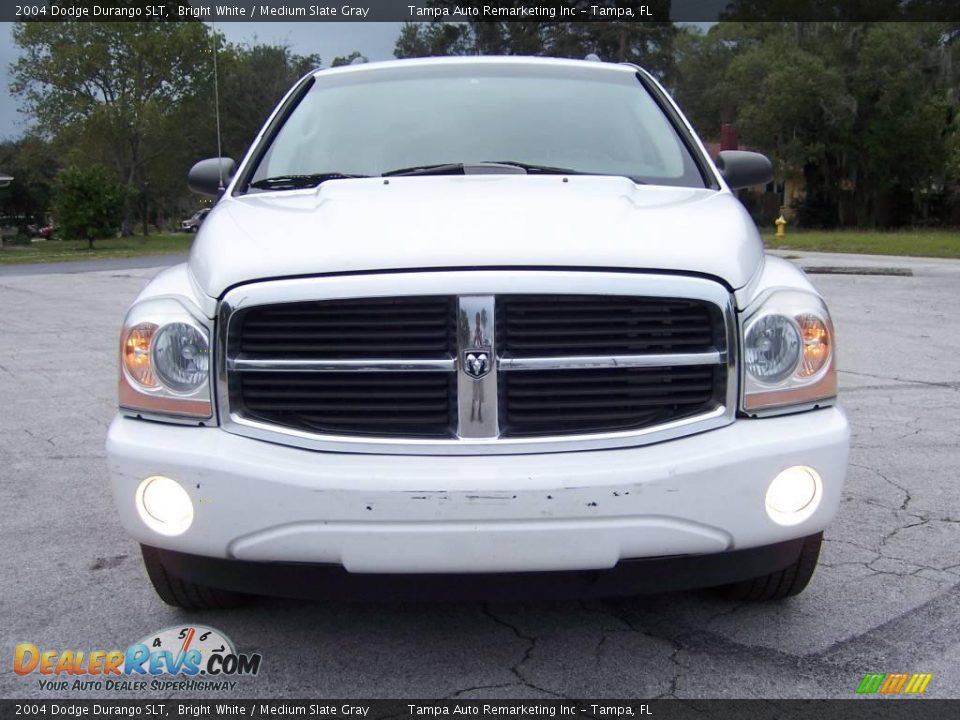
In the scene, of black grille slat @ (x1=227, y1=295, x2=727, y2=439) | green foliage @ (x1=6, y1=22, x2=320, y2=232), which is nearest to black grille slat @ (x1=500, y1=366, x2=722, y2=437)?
black grille slat @ (x1=227, y1=295, x2=727, y2=439)

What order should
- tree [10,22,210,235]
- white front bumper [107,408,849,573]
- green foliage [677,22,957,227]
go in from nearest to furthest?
white front bumper [107,408,849,573] → green foliage [677,22,957,227] → tree [10,22,210,235]

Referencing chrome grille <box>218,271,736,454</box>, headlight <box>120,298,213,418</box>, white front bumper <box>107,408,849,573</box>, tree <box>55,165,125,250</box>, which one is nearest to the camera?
white front bumper <box>107,408,849,573</box>

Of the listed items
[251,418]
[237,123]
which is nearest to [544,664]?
[251,418]

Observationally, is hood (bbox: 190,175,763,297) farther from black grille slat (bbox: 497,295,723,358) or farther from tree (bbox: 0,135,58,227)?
tree (bbox: 0,135,58,227)

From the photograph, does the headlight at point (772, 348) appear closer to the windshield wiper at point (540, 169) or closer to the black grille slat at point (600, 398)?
the black grille slat at point (600, 398)

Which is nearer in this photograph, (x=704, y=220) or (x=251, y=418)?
(x=251, y=418)

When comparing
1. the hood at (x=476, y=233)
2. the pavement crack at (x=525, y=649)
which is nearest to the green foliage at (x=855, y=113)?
the hood at (x=476, y=233)

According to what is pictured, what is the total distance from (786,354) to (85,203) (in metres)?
41.9

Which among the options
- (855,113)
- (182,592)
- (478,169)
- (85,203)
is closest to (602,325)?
(478,169)

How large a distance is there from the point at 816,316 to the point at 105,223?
4208 cm

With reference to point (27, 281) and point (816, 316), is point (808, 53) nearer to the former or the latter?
point (27, 281)

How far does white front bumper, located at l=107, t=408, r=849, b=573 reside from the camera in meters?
2.31

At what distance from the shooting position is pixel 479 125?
388 centimetres

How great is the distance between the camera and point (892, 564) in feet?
11.2
